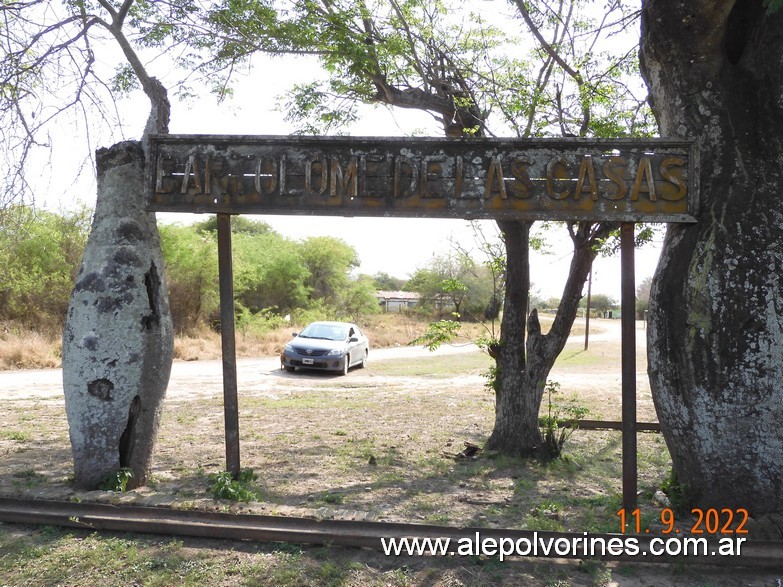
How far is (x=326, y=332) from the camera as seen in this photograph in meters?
16.1

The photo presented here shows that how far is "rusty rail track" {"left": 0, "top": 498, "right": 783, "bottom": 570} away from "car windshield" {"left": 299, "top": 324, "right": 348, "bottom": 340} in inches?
467

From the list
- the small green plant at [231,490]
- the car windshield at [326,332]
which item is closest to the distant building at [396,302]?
the car windshield at [326,332]

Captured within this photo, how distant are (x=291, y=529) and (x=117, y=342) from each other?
1915mm

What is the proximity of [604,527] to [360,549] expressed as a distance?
5.43 feet

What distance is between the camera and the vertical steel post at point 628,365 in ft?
13.9

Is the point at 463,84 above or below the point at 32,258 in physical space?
above

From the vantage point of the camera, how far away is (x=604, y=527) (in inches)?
158

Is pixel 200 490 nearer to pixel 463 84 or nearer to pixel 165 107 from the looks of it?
Answer: pixel 165 107

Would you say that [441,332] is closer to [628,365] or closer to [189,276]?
[628,365]

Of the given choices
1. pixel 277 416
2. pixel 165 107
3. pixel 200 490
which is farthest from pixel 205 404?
pixel 165 107

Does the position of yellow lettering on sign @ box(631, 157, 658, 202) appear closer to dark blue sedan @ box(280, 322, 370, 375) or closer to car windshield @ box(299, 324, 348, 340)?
dark blue sedan @ box(280, 322, 370, 375)

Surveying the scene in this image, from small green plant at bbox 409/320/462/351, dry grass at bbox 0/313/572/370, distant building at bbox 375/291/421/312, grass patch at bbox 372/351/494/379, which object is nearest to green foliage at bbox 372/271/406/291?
distant building at bbox 375/291/421/312

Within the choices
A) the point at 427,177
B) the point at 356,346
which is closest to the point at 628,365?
the point at 427,177
